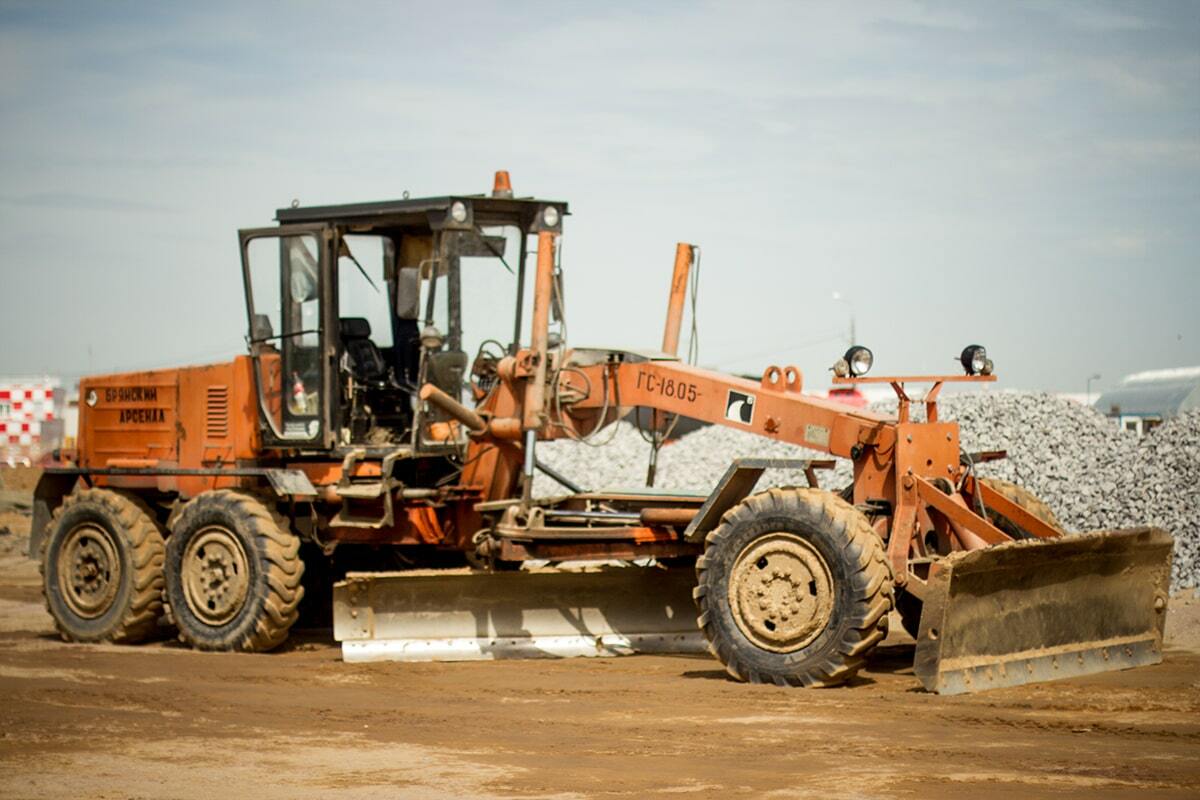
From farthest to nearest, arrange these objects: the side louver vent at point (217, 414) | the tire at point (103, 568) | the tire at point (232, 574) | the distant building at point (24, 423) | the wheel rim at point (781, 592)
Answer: the distant building at point (24, 423) < the side louver vent at point (217, 414) < the tire at point (103, 568) < the tire at point (232, 574) < the wheel rim at point (781, 592)

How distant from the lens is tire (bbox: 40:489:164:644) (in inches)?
493

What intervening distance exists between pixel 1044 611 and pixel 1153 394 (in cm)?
2962

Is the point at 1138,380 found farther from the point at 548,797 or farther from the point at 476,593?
the point at 548,797

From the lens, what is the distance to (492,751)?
24.8ft

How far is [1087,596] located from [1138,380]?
1247 inches

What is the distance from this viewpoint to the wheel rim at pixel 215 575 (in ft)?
38.6

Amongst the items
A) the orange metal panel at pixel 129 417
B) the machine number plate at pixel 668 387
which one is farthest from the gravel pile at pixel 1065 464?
the orange metal panel at pixel 129 417

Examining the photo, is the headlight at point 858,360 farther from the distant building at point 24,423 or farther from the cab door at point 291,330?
the distant building at point 24,423

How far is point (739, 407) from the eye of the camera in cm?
1041

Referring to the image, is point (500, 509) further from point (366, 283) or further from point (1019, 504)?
point (1019, 504)

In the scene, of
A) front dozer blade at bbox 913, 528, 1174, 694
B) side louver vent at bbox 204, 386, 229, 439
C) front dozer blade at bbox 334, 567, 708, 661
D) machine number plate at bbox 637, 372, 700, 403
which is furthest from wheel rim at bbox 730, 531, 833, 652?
side louver vent at bbox 204, 386, 229, 439

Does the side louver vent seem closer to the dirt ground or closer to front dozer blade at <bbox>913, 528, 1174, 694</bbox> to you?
the dirt ground

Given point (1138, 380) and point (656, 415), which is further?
point (1138, 380)

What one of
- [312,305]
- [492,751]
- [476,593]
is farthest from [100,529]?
[492,751]
